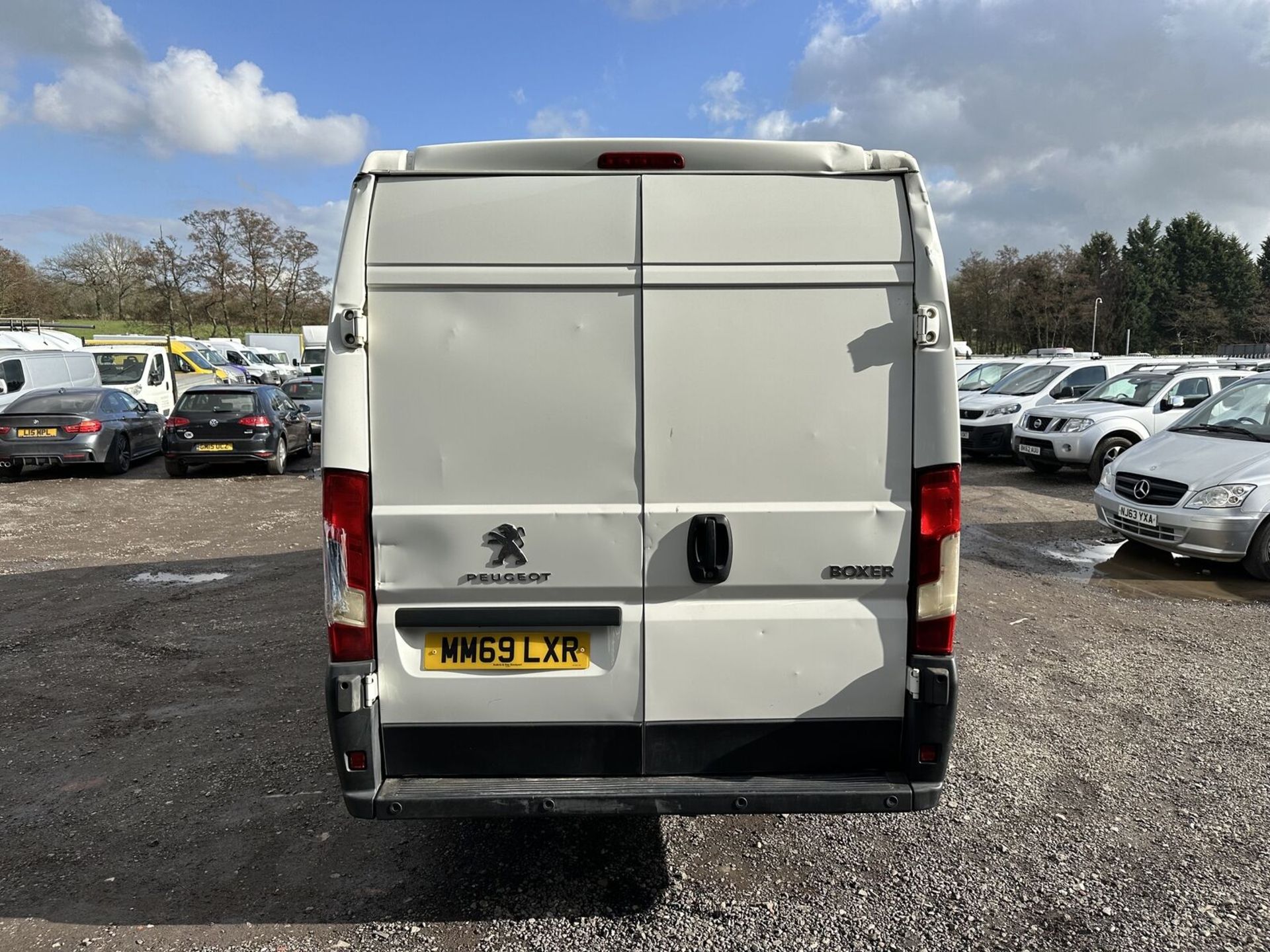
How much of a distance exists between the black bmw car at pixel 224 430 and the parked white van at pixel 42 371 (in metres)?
4.04

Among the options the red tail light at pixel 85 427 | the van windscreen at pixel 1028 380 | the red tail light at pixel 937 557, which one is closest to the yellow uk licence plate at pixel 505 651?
the red tail light at pixel 937 557

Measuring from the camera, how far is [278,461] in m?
15.1

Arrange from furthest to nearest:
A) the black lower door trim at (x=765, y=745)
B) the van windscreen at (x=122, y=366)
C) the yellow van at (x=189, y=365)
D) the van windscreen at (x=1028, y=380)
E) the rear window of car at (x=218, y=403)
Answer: the yellow van at (x=189, y=365) < the van windscreen at (x=122, y=366) < the van windscreen at (x=1028, y=380) < the rear window of car at (x=218, y=403) < the black lower door trim at (x=765, y=745)

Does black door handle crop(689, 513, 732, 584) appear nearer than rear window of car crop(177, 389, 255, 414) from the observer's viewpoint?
Yes

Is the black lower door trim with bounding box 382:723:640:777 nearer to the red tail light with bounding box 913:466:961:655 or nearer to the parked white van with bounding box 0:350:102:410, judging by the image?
the red tail light with bounding box 913:466:961:655

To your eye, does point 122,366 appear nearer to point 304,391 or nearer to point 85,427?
point 304,391

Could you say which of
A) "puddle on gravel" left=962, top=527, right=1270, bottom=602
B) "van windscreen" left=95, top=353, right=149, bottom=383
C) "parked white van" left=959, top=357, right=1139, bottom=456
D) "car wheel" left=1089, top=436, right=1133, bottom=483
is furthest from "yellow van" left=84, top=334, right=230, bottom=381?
"puddle on gravel" left=962, top=527, right=1270, bottom=602

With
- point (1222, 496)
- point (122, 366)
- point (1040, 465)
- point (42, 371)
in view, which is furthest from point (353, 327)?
point (122, 366)

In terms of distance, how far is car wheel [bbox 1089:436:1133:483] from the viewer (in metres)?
13.3

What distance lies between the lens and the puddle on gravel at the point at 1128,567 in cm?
762

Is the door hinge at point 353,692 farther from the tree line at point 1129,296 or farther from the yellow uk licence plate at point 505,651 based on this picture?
the tree line at point 1129,296

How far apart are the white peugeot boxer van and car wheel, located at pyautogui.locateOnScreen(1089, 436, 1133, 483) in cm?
1200

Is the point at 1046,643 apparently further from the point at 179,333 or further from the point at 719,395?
the point at 179,333

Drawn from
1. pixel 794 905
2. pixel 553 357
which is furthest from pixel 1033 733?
pixel 553 357
